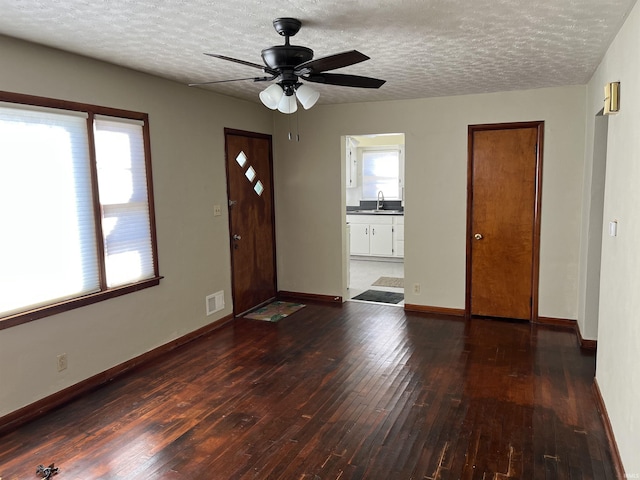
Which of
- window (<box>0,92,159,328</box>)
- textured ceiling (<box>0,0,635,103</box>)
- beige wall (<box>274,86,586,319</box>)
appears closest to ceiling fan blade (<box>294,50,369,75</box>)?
textured ceiling (<box>0,0,635,103</box>)

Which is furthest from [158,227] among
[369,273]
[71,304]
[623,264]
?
[369,273]

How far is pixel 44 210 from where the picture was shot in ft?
10.2

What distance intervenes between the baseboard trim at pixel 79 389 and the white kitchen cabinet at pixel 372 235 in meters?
4.37

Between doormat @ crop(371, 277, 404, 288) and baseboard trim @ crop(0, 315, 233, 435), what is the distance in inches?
116

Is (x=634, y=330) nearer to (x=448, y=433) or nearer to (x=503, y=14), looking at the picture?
(x=448, y=433)

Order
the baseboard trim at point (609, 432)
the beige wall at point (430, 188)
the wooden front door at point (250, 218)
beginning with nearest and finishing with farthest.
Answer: the baseboard trim at point (609, 432), the beige wall at point (430, 188), the wooden front door at point (250, 218)

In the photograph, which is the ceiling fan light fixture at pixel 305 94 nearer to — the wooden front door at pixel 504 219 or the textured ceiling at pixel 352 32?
the textured ceiling at pixel 352 32

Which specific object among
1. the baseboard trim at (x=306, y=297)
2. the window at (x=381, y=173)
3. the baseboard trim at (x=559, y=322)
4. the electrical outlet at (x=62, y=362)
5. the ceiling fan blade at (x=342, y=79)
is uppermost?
the ceiling fan blade at (x=342, y=79)

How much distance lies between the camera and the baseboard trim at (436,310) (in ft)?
17.1

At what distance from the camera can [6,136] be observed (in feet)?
9.45

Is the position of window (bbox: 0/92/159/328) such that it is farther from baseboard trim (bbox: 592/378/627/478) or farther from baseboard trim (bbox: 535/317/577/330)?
baseboard trim (bbox: 535/317/577/330)

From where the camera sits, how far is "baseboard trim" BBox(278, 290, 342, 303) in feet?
19.1

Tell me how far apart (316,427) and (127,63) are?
9.74 feet

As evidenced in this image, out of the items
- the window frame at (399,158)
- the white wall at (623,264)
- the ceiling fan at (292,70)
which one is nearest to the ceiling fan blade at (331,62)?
the ceiling fan at (292,70)
